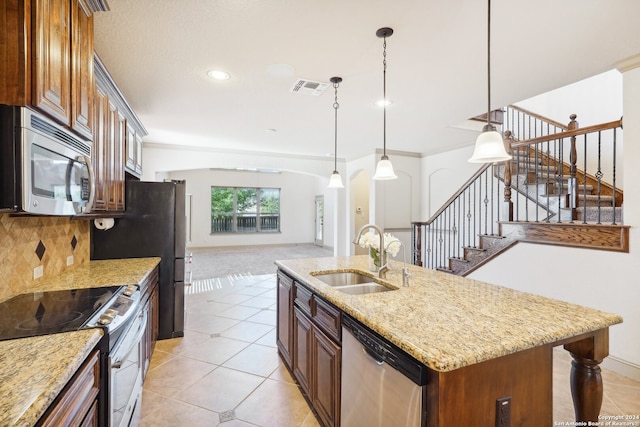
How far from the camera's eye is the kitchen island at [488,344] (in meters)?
1.07

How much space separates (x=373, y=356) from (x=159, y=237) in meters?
2.81

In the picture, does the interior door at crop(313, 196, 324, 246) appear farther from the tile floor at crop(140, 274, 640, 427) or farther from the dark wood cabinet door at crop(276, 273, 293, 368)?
the dark wood cabinet door at crop(276, 273, 293, 368)

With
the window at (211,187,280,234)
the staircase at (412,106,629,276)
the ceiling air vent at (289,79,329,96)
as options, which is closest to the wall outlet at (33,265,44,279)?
the ceiling air vent at (289,79,329,96)

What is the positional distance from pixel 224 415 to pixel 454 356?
1826mm

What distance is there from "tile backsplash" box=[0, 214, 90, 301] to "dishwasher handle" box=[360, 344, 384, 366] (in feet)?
6.74

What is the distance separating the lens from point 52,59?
1.26m

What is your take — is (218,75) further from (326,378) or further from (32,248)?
(326,378)

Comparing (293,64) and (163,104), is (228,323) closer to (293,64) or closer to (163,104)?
(163,104)

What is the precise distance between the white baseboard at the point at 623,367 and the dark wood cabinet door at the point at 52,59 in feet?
14.1

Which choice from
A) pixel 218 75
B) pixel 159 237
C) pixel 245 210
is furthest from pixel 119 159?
pixel 245 210

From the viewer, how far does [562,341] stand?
1271 mm

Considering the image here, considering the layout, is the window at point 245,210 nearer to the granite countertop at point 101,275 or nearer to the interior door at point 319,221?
the interior door at point 319,221

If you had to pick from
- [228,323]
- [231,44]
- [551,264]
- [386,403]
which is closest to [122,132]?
[231,44]

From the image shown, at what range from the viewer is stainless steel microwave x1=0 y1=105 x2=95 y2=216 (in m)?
1.08
